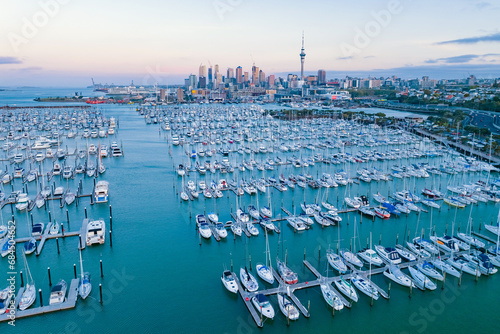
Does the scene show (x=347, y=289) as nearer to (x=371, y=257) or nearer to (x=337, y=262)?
(x=337, y=262)

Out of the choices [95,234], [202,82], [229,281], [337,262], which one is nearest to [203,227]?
[95,234]

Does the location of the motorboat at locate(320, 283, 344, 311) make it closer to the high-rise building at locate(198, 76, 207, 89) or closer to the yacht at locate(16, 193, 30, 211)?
the yacht at locate(16, 193, 30, 211)

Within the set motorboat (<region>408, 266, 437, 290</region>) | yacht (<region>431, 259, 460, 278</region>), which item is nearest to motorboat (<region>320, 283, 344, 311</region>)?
motorboat (<region>408, 266, 437, 290</region>)

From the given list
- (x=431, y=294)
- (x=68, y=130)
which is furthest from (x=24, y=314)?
(x=68, y=130)

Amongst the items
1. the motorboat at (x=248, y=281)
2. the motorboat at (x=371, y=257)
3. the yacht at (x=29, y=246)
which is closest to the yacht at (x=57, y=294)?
the yacht at (x=29, y=246)

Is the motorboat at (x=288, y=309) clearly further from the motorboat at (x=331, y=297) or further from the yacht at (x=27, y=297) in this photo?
the yacht at (x=27, y=297)
